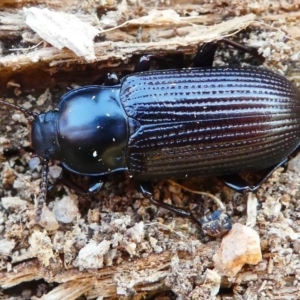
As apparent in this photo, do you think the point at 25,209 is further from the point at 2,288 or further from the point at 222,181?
the point at 222,181

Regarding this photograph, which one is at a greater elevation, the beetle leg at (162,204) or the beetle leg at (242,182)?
the beetle leg at (242,182)

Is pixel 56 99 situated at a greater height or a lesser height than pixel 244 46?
lesser

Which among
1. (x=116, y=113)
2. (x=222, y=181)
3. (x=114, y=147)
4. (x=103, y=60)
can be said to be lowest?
(x=222, y=181)

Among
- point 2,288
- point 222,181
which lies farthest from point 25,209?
point 222,181

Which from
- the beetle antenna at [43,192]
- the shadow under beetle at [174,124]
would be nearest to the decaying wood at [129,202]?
the beetle antenna at [43,192]

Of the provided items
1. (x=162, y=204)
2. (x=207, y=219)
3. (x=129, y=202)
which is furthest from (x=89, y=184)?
(x=207, y=219)

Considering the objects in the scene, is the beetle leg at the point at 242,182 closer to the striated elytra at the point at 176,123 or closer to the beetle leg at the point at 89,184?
the striated elytra at the point at 176,123

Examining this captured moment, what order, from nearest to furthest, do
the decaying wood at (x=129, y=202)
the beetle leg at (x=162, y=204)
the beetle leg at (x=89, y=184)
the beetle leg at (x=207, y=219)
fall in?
the decaying wood at (x=129, y=202), the beetle leg at (x=207, y=219), the beetle leg at (x=162, y=204), the beetle leg at (x=89, y=184)

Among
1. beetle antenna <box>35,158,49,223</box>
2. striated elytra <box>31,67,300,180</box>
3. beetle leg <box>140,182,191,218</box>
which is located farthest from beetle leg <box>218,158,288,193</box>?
beetle antenna <box>35,158,49,223</box>
